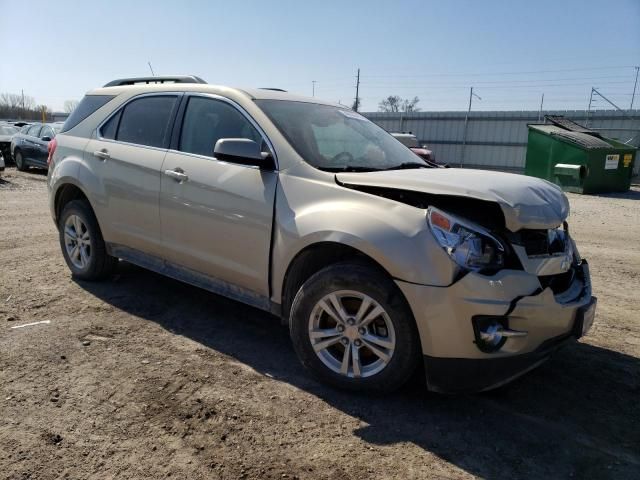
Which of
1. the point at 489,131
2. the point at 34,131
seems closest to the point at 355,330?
the point at 34,131

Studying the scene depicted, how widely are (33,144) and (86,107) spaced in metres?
13.1

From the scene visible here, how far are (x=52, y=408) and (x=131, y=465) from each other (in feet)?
2.48

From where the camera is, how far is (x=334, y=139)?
3.82 meters

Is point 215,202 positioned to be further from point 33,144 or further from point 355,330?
point 33,144

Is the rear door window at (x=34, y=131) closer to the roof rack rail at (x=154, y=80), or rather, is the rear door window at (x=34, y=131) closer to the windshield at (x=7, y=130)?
the windshield at (x=7, y=130)

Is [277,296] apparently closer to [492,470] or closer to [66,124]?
[492,470]

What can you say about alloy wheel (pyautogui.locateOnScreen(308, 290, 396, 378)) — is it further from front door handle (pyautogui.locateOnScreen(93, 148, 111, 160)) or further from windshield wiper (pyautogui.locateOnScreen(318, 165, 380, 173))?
front door handle (pyautogui.locateOnScreen(93, 148, 111, 160))

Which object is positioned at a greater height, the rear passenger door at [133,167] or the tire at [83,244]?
the rear passenger door at [133,167]

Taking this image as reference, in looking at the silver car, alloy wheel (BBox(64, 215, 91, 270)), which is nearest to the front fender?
the silver car

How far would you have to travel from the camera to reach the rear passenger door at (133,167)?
163 inches

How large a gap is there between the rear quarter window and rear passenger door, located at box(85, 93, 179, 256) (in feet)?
0.90

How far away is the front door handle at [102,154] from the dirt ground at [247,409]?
127 cm

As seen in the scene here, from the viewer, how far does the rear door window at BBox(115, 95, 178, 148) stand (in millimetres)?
4211

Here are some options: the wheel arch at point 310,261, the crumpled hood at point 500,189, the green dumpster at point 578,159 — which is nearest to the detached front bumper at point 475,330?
the crumpled hood at point 500,189
